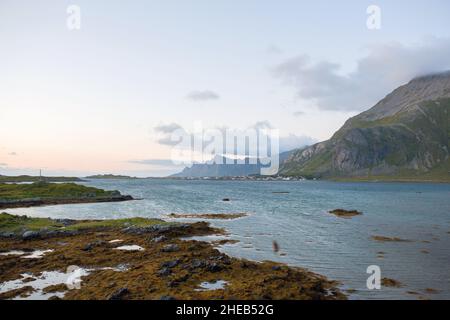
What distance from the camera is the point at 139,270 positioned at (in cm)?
3108

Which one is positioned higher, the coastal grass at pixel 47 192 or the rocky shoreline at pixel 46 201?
the coastal grass at pixel 47 192

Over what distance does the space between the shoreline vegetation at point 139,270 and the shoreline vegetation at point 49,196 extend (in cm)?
5327

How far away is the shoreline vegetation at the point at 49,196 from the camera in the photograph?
97312 mm

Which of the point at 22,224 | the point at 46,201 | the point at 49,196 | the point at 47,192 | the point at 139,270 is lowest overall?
the point at 46,201

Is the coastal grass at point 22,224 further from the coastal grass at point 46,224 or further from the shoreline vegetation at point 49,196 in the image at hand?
the shoreline vegetation at point 49,196

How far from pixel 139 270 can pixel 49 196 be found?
93.8m

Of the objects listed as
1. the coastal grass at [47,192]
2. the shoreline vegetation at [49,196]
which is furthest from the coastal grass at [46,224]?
the coastal grass at [47,192]

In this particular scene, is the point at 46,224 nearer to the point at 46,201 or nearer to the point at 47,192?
the point at 46,201

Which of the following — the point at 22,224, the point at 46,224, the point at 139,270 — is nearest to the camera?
A: the point at 139,270

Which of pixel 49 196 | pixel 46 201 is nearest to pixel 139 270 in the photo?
pixel 46 201

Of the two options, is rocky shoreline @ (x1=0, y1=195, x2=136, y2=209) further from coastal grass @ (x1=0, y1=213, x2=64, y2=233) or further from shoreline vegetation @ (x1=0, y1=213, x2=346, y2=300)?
shoreline vegetation @ (x1=0, y1=213, x2=346, y2=300)

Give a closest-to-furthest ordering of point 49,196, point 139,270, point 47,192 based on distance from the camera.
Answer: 1. point 139,270
2. point 49,196
3. point 47,192
